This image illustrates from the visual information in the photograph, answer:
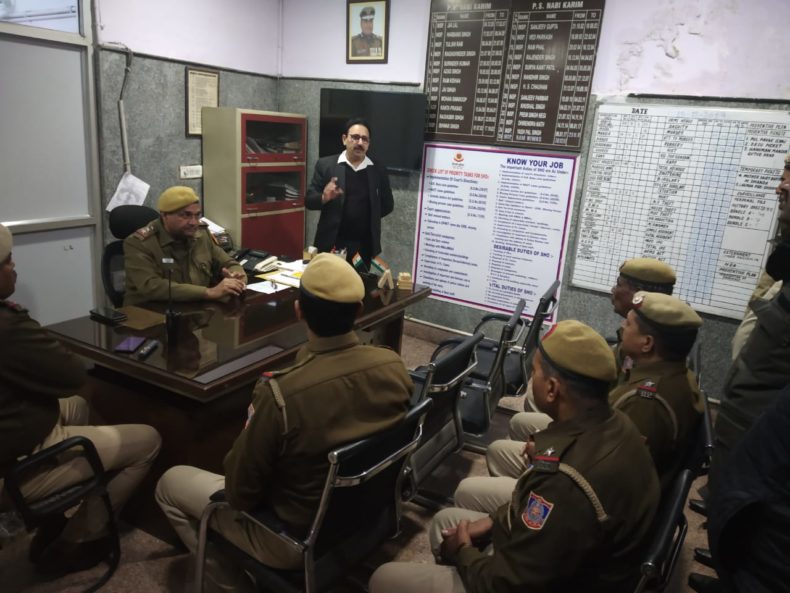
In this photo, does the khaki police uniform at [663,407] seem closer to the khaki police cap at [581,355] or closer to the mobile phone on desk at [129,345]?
the khaki police cap at [581,355]

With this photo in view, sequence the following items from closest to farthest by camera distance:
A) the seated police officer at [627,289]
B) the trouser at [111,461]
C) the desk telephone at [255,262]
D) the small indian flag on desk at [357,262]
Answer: the trouser at [111,461]
the seated police officer at [627,289]
the desk telephone at [255,262]
the small indian flag on desk at [357,262]

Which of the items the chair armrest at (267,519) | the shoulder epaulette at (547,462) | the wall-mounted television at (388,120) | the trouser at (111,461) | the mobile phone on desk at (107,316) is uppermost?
the wall-mounted television at (388,120)

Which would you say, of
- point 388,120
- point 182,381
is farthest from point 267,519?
point 388,120

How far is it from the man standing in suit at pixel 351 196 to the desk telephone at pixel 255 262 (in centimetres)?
54

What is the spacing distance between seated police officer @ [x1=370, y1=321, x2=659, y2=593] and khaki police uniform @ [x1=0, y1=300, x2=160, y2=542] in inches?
46.7

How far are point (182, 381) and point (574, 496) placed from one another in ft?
4.07

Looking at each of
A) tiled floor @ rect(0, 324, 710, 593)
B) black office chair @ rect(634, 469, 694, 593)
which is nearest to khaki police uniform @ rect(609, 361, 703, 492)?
black office chair @ rect(634, 469, 694, 593)

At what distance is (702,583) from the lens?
81.7 inches

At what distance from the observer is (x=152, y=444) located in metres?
2.01

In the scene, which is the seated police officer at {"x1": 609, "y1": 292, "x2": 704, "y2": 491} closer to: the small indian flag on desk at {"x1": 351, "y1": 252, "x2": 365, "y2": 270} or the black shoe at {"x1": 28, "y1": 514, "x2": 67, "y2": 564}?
the small indian flag on desk at {"x1": 351, "y1": 252, "x2": 365, "y2": 270}

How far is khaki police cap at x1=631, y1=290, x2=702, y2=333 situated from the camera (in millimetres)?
1741

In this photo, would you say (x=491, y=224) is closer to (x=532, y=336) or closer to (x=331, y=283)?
(x=532, y=336)

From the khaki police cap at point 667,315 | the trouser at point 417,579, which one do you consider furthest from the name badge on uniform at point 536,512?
the khaki police cap at point 667,315

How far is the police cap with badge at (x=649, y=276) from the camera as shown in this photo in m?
2.37
